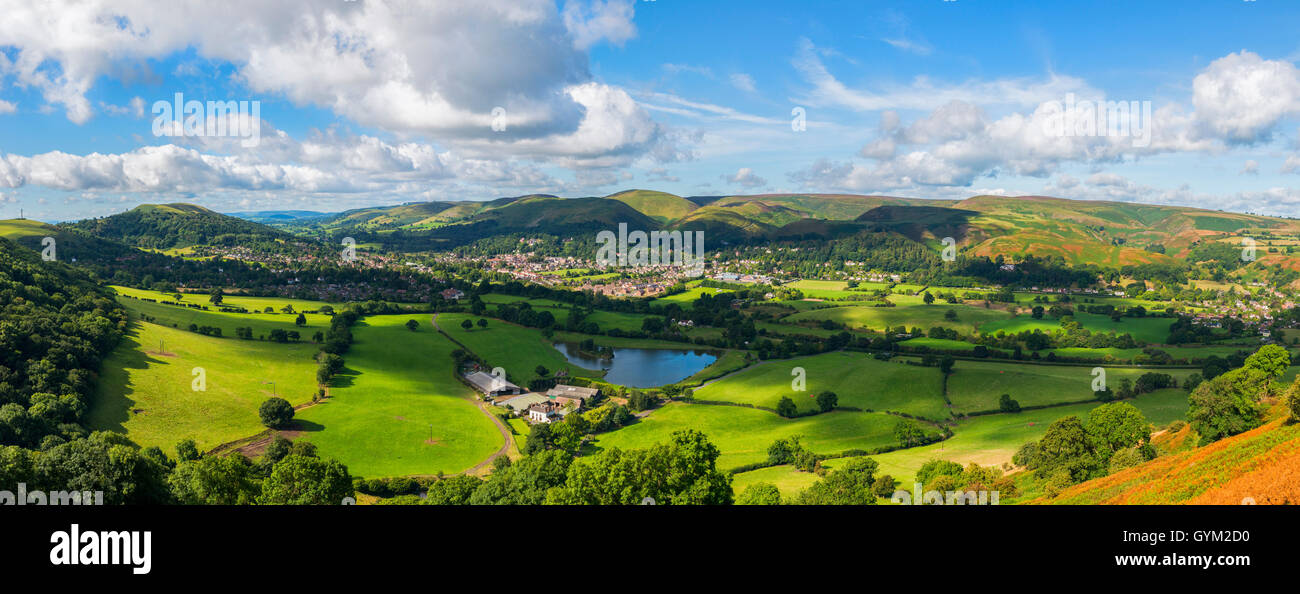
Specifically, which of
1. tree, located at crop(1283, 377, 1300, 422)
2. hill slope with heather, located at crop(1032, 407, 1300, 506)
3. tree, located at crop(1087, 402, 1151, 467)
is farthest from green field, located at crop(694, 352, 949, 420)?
hill slope with heather, located at crop(1032, 407, 1300, 506)

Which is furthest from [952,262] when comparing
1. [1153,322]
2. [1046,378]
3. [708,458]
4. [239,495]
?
[239,495]

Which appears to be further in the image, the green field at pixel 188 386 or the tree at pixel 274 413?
the tree at pixel 274 413

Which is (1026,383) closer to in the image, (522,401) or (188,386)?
(522,401)

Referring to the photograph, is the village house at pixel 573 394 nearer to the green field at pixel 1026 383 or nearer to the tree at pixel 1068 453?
the green field at pixel 1026 383

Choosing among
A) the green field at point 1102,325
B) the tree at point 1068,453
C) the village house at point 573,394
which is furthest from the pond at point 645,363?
the green field at point 1102,325
